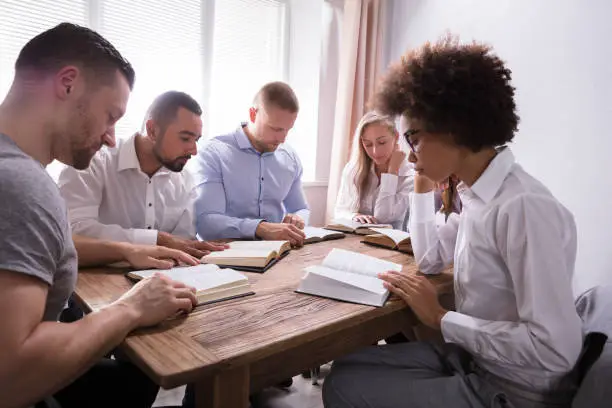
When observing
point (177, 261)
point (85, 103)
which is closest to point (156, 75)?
point (177, 261)

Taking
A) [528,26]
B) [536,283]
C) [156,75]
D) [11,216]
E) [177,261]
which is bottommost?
[177,261]

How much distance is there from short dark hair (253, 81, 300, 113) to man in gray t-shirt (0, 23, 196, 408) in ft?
4.03

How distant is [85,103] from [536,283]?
1.03m

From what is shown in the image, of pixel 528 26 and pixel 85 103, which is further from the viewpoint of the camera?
pixel 528 26

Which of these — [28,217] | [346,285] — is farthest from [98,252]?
[346,285]

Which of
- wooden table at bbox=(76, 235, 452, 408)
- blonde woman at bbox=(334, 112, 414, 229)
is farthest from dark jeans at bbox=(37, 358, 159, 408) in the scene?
blonde woman at bbox=(334, 112, 414, 229)

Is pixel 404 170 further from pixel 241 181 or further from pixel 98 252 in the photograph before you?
pixel 98 252

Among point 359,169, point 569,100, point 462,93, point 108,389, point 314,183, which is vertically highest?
point 569,100

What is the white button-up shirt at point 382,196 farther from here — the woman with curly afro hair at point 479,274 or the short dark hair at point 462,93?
the short dark hair at point 462,93

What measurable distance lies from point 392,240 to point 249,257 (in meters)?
0.65

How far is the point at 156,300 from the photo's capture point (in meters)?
0.91

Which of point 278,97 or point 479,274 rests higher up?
point 278,97

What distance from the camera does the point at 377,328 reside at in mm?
1152

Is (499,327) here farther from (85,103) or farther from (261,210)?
(261,210)
